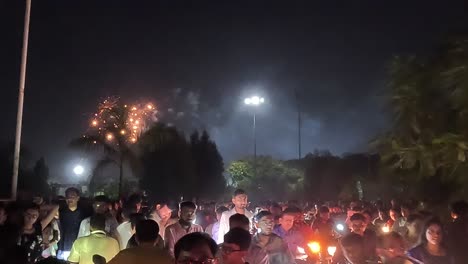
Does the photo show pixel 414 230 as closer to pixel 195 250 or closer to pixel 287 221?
pixel 287 221

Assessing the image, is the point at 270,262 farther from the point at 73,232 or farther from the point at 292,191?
the point at 292,191

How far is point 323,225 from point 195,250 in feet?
24.6

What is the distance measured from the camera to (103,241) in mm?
6551

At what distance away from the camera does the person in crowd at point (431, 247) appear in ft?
21.9

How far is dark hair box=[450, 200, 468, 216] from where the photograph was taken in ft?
26.6

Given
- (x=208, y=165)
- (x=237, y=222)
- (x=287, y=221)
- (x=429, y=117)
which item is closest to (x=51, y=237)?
(x=287, y=221)

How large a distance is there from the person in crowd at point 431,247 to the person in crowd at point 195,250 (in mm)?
3813

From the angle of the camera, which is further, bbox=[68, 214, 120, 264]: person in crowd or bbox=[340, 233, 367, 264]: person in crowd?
bbox=[68, 214, 120, 264]: person in crowd

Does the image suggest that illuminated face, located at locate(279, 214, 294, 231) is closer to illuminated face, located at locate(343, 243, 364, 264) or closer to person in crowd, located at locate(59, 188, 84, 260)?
illuminated face, located at locate(343, 243, 364, 264)

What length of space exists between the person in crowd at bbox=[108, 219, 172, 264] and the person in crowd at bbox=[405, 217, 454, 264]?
3384mm

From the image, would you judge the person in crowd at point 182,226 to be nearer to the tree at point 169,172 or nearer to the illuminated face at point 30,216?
the illuminated face at point 30,216

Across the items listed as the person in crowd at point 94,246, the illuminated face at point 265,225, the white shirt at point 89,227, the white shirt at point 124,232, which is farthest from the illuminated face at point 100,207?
the illuminated face at point 265,225

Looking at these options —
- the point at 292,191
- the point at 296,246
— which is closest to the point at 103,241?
the point at 296,246

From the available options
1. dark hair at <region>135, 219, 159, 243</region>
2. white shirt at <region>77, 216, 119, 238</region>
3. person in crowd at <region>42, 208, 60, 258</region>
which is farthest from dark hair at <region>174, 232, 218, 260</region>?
person in crowd at <region>42, 208, 60, 258</region>
